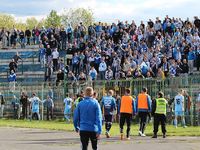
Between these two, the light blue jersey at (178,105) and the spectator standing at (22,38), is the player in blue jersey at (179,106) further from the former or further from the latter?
the spectator standing at (22,38)

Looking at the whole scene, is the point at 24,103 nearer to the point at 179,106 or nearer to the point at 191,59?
the point at 191,59

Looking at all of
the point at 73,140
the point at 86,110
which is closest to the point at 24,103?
the point at 73,140

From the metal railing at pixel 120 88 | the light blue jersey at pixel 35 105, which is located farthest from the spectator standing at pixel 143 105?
the light blue jersey at pixel 35 105

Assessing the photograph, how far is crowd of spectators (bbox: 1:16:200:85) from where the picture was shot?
36062mm

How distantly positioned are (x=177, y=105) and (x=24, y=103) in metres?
12.9

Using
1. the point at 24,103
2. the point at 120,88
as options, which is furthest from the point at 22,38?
the point at 120,88

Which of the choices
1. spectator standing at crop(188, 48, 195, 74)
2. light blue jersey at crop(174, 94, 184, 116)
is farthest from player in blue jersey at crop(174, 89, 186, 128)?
spectator standing at crop(188, 48, 195, 74)

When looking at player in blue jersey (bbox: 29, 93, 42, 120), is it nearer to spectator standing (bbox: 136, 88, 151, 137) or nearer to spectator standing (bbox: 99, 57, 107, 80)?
spectator standing (bbox: 99, 57, 107, 80)

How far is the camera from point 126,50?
39.3 meters

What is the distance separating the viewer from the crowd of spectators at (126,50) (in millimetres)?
36062

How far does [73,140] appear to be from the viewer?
75.3 ft

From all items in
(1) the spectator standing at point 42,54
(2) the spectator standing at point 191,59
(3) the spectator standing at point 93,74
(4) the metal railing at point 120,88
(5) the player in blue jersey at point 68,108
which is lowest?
(5) the player in blue jersey at point 68,108

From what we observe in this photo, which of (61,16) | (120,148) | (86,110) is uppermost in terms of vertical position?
(61,16)

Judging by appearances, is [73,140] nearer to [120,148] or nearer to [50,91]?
[120,148]
